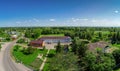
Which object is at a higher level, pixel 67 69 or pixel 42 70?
pixel 67 69

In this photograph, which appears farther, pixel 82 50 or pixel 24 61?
pixel 24 61

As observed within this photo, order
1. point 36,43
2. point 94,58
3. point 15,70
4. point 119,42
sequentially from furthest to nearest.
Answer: point 119,42 → point 36,43 → point 15,70 → point 94,58

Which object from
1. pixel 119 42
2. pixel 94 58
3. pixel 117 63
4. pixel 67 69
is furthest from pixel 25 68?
pixel 119 42

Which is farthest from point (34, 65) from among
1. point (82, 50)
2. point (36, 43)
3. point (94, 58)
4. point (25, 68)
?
point (36, 43)

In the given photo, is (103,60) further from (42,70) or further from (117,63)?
(42,70)

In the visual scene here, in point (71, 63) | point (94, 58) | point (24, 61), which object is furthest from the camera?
point (24, 61)

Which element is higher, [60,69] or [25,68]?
[60,69]

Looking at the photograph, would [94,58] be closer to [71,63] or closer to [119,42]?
[71,63]

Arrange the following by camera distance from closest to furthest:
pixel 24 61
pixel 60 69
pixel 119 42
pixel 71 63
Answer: pixel 60 69
pixel 71 63
pixel 24 61
pixel 119 42

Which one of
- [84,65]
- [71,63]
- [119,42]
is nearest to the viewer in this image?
[71,63]
